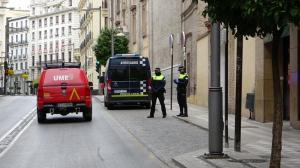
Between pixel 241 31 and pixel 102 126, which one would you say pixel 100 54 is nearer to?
pixel 102 126

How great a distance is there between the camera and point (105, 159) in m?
12.1

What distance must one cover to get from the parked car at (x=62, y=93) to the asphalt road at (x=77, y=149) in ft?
5.06

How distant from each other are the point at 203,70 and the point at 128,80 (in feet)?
11.9

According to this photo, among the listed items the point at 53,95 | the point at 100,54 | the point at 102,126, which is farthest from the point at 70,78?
the point at 100,54

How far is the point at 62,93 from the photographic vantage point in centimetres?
2191

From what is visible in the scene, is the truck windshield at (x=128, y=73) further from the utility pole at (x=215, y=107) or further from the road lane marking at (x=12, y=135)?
Result: the utility pole at (x=215, y=107)

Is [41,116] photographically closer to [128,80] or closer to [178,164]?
[128,80]

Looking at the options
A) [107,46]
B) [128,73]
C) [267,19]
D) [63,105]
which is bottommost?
[63,105]

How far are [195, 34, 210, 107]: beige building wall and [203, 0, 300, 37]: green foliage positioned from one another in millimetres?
19913

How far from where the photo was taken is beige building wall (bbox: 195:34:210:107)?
29062 mm

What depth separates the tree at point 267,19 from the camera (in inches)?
293

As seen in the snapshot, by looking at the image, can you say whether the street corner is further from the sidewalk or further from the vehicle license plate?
the vehicle license plate

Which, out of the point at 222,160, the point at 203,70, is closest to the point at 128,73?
the point at 203,70

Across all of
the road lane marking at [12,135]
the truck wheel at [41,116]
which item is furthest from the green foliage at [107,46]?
the truck wheel at [41,116]
